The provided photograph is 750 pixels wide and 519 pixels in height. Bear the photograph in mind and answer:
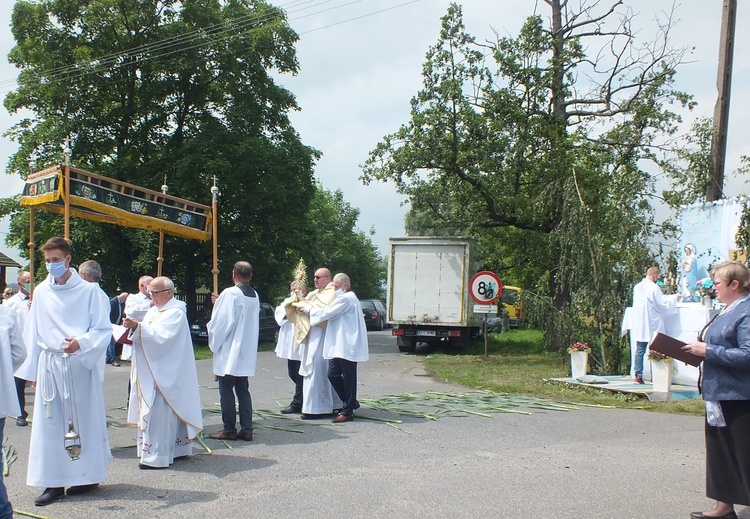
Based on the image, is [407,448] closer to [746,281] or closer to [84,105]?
[746,281]

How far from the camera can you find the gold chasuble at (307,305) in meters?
9.92

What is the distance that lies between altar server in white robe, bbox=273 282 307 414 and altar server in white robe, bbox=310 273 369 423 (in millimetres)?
542

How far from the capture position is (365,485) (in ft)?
20.7

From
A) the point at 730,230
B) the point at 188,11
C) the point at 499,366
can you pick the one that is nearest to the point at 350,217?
the point at 188,11

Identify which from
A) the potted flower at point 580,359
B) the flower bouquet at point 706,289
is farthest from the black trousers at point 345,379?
the flower bouquet at point 706,289

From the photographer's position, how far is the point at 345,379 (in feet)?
31.3

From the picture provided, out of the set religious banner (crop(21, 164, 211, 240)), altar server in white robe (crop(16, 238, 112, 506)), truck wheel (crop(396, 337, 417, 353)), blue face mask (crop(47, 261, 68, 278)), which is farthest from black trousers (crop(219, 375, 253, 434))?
truck wheel (crop(396, 337, 417, 353))

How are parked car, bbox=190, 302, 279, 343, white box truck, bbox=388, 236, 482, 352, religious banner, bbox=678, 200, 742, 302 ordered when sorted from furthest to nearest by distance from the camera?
parked car, bbox=190, 302, 279, 343 → white box truck, bbox=388, 236, 482, 352 → religious banner, bbox=678, 200, 742, 302

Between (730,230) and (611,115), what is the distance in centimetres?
971

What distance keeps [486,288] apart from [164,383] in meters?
12.7

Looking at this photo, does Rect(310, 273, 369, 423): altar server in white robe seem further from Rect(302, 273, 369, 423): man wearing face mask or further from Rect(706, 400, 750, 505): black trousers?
Rect(706, 400, 750, 505): black trousers

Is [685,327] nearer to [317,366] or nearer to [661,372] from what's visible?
[661,372]

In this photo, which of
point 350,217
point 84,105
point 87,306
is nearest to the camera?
point 87,306

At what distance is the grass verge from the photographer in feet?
37.2
